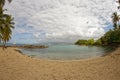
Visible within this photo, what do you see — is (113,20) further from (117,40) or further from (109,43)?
(109,43)

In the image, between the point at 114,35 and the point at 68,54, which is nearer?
the point at 68,54

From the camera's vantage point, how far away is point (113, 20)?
6706cm

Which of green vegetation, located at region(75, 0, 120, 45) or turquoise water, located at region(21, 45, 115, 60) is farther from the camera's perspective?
green vegetation, located at region(75, 0, 120, 45)

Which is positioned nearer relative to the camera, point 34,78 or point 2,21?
point 34,78

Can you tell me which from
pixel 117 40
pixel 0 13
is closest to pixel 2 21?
pixel 0 13

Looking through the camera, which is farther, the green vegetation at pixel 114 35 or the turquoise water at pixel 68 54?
the green vegetation at pixel 114 35

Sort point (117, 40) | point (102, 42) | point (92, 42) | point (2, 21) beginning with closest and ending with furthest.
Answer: point (2, 21)
point (117, 40)
point (102, 42)
point (92, 42)

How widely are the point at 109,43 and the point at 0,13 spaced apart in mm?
67353

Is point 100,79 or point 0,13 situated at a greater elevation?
point 0,13

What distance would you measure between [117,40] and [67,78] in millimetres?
73181

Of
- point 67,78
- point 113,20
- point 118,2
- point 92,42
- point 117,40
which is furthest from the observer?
point 92,42

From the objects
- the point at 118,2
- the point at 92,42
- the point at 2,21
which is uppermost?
the point at 118,2

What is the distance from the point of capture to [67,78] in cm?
1009

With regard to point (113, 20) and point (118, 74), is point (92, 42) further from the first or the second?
point (118, 74)
